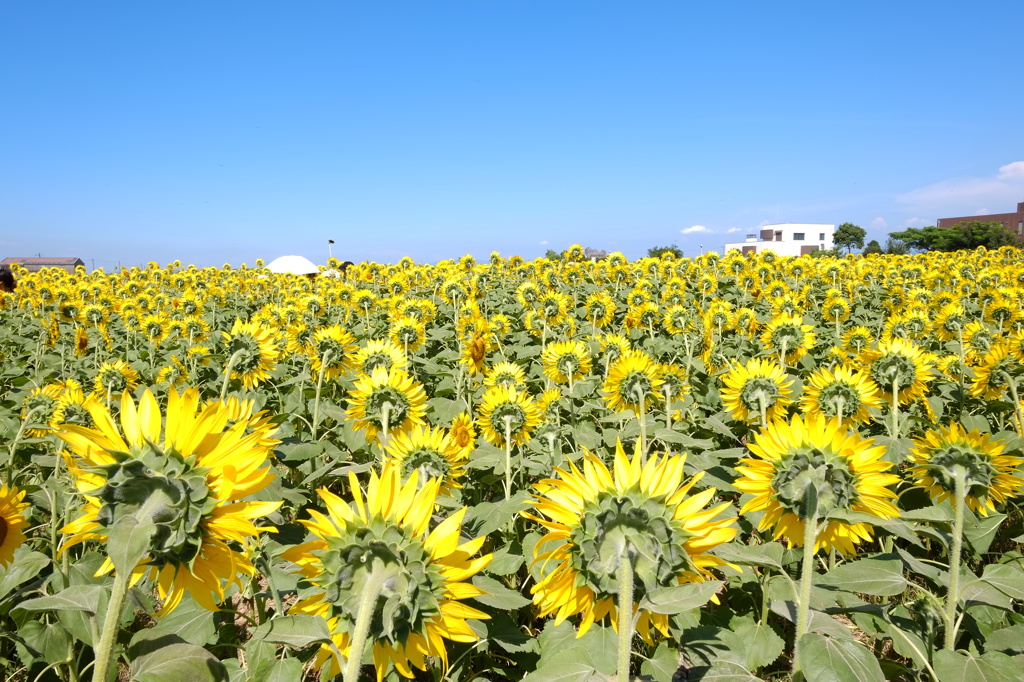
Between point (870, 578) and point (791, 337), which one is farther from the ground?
point (791, 337)

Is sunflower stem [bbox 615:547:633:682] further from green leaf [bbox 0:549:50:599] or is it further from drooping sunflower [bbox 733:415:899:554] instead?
green leaf [bbox 0:549:50:599]

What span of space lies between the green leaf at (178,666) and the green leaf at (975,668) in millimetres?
1824

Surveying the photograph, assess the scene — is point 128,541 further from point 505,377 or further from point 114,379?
point 114,379

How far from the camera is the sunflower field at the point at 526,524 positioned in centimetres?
99

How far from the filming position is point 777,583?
1.80 metres

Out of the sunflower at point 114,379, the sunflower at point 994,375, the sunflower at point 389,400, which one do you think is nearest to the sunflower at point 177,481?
the sunflower at point 389,400

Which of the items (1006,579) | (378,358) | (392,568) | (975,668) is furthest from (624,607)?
(378,358)

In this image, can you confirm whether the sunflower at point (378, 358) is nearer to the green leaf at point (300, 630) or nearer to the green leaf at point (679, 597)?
the green leaf at point (300, 630)

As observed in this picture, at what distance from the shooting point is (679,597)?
0.96m

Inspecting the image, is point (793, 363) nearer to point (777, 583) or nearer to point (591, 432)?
point (591, 432)

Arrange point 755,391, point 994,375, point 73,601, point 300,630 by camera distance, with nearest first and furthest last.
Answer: point 300,630 < point 73,601 < point 755,391 < point 994,375

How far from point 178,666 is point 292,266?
14119 millimetres

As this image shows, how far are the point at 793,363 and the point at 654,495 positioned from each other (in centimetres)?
413

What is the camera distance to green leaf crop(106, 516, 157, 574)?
2.66 feet
